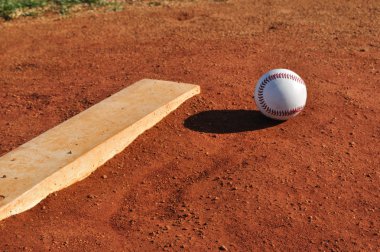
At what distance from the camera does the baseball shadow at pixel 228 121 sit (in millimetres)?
7117

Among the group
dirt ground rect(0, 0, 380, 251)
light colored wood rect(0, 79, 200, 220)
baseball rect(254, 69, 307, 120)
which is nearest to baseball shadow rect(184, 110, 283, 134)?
dirt ground rect(0, 0, 380, 251)

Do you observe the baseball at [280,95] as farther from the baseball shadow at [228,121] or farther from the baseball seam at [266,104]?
the baseball shadow at [228,121]

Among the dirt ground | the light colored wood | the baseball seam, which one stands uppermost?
the baseball seam

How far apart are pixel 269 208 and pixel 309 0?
713 centimetres

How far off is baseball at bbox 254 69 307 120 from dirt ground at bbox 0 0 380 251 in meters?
0.23

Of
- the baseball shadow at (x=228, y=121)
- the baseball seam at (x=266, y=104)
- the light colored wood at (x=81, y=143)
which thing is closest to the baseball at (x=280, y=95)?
the baseball seam at (x=266, y=104)

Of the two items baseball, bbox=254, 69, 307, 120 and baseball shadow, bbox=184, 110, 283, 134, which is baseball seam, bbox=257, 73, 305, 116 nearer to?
baseball, bbox=254, 69, 307, 120

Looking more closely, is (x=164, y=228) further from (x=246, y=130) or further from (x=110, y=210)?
(x=246, y=130)

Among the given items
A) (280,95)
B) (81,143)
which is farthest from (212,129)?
(81,143)

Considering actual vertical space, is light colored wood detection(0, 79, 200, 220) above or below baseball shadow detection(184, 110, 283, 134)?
above

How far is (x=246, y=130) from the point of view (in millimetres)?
7094

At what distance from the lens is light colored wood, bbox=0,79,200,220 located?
18.8ft

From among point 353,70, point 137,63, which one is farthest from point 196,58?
point 353,70

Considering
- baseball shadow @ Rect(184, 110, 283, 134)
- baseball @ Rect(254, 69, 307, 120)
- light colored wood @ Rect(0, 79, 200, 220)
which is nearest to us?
light colored wood @ Rect(0, 79, 200, 220)
